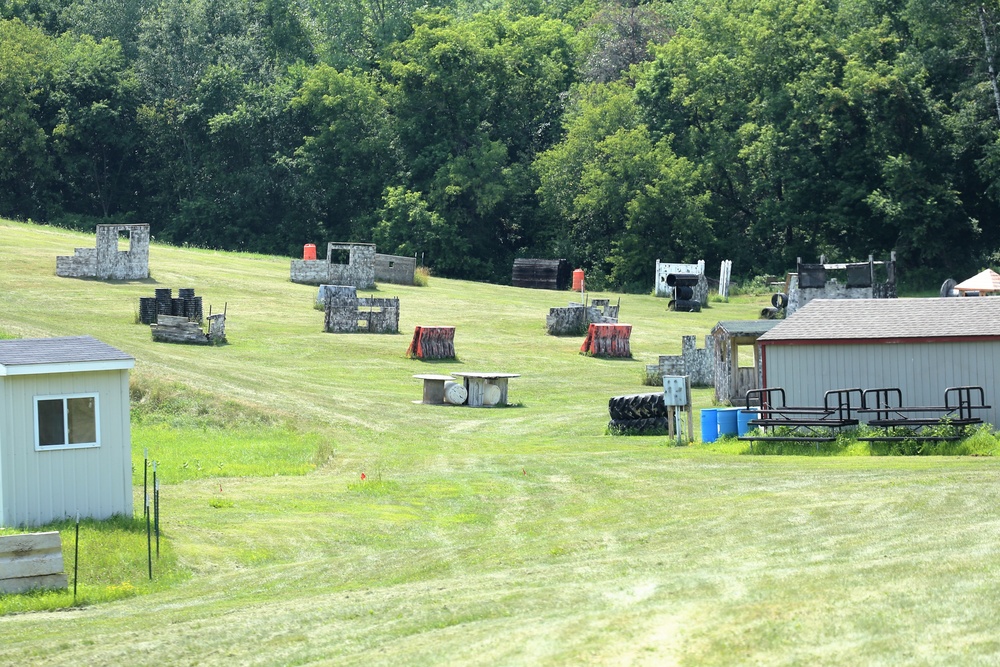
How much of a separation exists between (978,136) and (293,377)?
49.4m

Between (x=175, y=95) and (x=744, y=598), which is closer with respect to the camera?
(x=744, y=598)

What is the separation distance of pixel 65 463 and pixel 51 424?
2.17 feet

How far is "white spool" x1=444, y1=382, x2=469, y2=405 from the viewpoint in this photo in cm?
4172

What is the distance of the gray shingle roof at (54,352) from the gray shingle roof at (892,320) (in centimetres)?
1565

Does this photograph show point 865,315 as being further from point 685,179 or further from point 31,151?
point 31,151

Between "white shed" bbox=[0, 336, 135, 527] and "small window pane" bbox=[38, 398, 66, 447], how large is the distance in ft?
0.05

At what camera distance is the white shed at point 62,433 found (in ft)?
73.7

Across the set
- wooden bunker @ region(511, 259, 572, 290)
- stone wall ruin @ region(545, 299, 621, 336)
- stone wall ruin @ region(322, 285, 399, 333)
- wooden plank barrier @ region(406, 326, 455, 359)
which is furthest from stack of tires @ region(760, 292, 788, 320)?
wooden bunker @ region(511, 259, 572, 290)

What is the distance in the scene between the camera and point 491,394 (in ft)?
138

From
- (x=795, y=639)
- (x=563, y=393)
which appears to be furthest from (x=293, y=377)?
Result: (x=795, y=639)

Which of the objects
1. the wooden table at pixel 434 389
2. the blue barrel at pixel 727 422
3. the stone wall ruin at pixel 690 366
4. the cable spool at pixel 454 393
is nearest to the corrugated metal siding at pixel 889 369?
the blue barrel at pixel 727 422

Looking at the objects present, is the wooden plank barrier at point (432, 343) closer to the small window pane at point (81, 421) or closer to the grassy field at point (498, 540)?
the grassy field at point (498, 540)

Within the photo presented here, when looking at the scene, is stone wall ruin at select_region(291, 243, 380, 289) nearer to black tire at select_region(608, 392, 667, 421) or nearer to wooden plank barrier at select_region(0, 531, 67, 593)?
black tire at select_region(608, 392, 667, 421)

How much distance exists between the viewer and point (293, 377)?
43.5 metres
